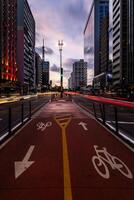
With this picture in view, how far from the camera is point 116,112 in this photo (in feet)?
49.9

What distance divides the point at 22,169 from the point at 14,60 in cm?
16291

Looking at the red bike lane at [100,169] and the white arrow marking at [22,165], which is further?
the white arrow marking at [22,165]

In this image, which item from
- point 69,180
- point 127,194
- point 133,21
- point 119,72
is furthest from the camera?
point 119,72

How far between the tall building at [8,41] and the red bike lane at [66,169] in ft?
369

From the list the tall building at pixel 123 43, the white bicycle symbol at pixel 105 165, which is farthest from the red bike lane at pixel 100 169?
the tall building at pixel 123 43

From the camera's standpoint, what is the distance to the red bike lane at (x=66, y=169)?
623 centimetres

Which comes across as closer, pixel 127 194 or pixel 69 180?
pixel 127 194

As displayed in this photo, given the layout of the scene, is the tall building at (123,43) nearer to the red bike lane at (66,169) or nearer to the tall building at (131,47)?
the tall building at (131,47)

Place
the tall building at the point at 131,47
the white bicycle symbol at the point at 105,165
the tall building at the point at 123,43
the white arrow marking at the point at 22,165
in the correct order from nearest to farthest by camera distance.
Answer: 1. the white bicycle symbol at the point at 105,165
2. the white arrow marking at the point at 22,165
3. the tall building at the point at 131,47
4. the tall building at the point at 123,43

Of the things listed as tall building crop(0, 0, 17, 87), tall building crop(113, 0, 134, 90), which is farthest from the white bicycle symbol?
tall building crop(0, 0, 17, 87)

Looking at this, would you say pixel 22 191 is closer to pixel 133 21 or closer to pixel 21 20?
pixel 133 21

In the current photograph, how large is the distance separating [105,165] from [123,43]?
137667mm

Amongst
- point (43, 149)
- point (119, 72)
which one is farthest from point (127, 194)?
point (119, 72)

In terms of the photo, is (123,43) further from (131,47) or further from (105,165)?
(105,165)
